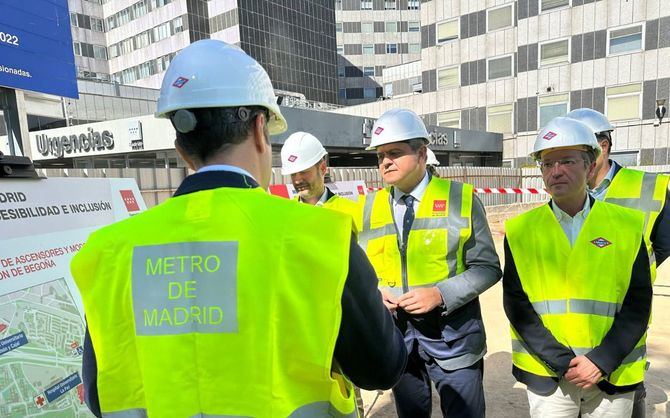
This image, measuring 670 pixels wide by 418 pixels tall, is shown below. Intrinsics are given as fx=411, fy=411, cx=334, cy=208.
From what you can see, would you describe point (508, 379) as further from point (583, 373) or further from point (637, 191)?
point (583, 373)

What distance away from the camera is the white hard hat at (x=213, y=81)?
3.49 feet

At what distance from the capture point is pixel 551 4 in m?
21.9

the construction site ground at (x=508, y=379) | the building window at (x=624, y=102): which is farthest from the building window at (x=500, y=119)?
the construction site ground at (x=508, y=379)

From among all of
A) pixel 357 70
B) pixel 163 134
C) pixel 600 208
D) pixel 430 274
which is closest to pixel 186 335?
pixel 430 274

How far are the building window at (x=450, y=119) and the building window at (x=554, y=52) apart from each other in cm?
578

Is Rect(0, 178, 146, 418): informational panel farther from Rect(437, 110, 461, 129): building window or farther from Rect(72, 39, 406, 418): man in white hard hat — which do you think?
Rect(437, 110, 461, 129): building window

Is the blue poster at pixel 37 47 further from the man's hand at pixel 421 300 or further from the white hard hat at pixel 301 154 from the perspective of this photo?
the man's hand at pixel 421 300

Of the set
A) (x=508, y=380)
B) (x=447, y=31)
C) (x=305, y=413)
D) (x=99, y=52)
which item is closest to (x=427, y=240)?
(x=305, y=413)

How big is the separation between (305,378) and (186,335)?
30 centimetres

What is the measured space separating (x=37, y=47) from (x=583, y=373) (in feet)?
11.2

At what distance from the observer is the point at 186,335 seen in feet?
3.19

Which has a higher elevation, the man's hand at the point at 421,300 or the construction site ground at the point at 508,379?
the man's hand at the point at 421,300

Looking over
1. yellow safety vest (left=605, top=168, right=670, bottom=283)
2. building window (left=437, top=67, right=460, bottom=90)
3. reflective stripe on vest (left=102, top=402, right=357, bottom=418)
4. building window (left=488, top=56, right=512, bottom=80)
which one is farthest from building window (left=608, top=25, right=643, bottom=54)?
reflective stripe on vest (left=102, top=402, right=357, bottom=418)

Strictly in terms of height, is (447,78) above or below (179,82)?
above
